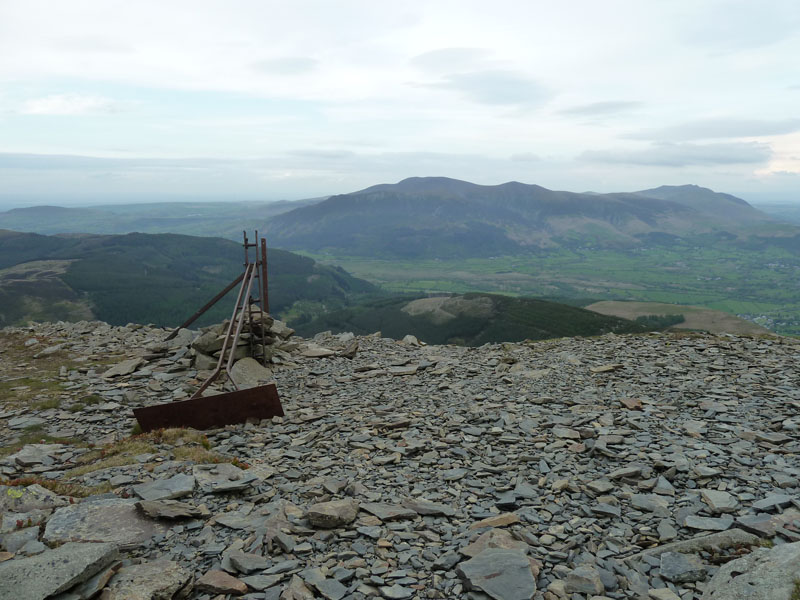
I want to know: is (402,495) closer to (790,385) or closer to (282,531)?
(282,531)

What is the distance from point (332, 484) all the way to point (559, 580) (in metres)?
4.99

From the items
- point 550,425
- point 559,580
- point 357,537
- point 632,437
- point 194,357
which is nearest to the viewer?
point 559,580

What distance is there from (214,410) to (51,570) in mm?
8850

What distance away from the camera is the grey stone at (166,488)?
9.55 meters

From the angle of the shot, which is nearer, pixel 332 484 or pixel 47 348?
pixel 332 484

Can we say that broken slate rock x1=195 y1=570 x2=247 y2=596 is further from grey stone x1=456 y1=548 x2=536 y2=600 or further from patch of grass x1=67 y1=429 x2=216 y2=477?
patch of grass x1=67 y1=429 x2=216 y2=477

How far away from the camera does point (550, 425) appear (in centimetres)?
1297

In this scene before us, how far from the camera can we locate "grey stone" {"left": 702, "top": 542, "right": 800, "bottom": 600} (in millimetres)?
5625

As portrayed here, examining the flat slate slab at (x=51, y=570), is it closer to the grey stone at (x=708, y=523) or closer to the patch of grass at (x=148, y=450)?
the patch of grass at (x=148, y=450)

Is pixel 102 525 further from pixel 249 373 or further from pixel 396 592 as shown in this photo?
pixel 249 373

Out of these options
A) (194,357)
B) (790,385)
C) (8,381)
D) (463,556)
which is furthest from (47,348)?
(790,385)

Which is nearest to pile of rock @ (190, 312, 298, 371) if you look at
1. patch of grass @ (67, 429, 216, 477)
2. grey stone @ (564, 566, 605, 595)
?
patch of grass @ (67, 429, 216, 477)

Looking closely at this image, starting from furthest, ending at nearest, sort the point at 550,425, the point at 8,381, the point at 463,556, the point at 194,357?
1. the point at 194,357
2. the point at 8,381
3. the point at 550,425
4. the point at 463,556

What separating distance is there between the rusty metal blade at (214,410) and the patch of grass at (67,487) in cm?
411
